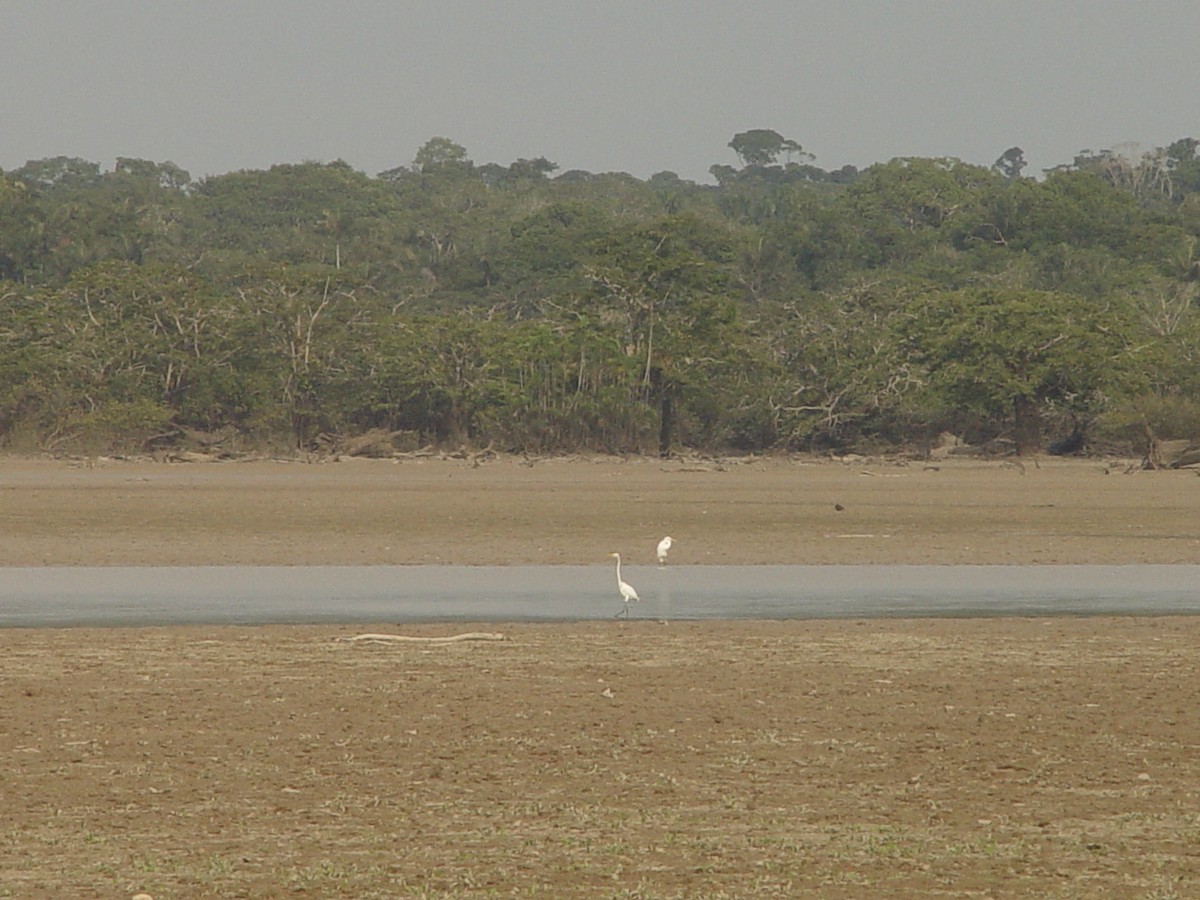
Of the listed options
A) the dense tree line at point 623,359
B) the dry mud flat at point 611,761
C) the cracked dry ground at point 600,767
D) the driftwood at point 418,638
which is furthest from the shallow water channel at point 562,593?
the dense tree line at point 623,359

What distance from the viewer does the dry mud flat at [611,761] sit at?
6742 mm

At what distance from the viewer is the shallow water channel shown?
1520 cm

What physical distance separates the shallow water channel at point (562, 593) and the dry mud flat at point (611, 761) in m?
0.89

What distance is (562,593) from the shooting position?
17.2 meters

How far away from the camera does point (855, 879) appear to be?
260 inches

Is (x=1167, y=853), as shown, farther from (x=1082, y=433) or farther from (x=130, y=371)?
(x=130, y=371)

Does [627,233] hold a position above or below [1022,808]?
above

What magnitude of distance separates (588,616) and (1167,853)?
333 inches

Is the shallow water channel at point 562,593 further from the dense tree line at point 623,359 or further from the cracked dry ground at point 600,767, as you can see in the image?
the dense tree line at point 623,359

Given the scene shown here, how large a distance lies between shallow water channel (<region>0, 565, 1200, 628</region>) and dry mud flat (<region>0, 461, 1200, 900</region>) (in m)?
0.89

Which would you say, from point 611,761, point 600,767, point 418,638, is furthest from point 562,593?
point 600,767

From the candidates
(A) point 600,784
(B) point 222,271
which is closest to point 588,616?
(A) point 600,784

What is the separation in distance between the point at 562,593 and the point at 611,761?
840cm

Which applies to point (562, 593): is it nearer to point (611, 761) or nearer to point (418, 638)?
point (418, 638)
